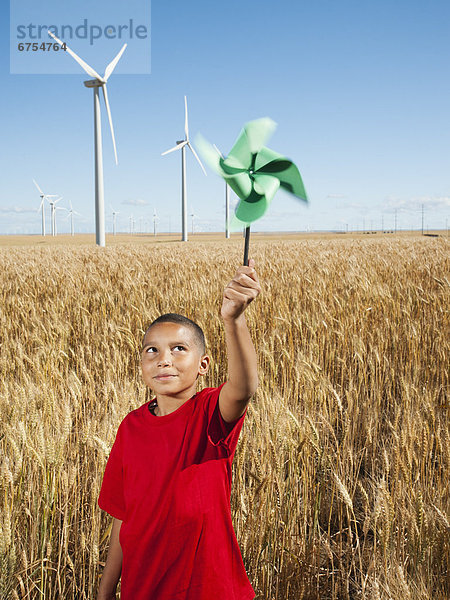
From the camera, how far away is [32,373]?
3.05 metres

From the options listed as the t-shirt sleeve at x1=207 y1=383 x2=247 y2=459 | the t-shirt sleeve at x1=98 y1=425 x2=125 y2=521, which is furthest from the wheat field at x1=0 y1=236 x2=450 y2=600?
the t-shirt sleeve at x1=207 y1=383 x2=247 y2=459

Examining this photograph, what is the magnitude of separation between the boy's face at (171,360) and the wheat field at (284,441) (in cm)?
48

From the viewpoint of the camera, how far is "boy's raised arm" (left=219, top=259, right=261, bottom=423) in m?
0.94

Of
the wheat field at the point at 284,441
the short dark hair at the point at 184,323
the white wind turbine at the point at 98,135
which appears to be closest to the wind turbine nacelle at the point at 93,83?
the white wind turbine at the point at 98,135

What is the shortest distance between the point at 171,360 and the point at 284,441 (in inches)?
31.3

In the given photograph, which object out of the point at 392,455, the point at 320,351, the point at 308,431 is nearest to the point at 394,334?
the point at 320,351

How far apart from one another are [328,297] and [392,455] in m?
3.08

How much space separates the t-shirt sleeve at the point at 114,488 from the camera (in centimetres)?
110

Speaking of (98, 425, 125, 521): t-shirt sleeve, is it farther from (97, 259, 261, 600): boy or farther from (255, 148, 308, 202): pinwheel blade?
(255, 148, 308, 202): pinwheel blade

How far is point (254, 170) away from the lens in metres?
0.99

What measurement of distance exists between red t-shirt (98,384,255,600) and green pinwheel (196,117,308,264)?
0.40m

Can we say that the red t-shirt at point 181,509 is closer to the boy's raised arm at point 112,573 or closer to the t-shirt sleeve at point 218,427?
the t-shirt sleeve at point 218,427

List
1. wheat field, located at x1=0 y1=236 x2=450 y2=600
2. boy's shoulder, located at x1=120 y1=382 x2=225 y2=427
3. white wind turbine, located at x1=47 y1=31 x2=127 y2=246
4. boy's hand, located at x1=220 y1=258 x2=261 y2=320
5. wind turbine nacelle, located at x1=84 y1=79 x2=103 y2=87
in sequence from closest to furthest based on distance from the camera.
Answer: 1. boy's hand, located at x1=220 y1=258 x2=261 y2=320
2. boy's shoulder, located at x1=120 y1=382 x2=225 y2=427
3. wheat field, located at x1=0 y1=236 x2=450 y2=600
4. white wind turbine, located at x1=47 y1=31 x2=127 y2=246
5. wind turbine nacelle, located at x1=84 y1=79 x2=103 y2=87

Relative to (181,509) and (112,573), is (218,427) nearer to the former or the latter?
(181,509)
